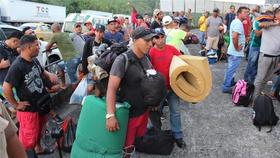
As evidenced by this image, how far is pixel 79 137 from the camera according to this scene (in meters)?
3.26

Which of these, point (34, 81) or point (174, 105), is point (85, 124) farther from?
point (174, 105)

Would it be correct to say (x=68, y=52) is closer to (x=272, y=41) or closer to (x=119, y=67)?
(x=272, y=41)

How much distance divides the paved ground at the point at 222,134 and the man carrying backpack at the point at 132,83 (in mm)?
1242

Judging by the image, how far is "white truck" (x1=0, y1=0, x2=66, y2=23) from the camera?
1039 inches

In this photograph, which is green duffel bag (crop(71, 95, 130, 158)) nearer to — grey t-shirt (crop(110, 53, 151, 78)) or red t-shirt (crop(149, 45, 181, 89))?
grey t-shirt (crop(110, 53, 151, 78))

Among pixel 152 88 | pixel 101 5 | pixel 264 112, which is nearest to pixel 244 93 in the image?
pixel 264 112

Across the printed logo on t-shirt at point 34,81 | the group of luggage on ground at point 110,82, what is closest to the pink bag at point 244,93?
the group of luggage on ground at point 110,82

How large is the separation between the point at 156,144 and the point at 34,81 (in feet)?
6.04

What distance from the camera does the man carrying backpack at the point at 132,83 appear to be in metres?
3.09

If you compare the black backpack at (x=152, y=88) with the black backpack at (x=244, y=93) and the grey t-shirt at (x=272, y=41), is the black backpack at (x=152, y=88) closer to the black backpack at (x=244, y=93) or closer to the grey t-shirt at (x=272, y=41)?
the grey t-shirt at (x=272, y=41)

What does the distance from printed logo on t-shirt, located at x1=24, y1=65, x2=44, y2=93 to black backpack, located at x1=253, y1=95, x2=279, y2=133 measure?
338cm

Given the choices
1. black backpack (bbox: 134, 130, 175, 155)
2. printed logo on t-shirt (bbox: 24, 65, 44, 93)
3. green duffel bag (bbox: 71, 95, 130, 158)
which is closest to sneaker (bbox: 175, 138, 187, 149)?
black backpack (bbox: 134, 130, 175, 155)

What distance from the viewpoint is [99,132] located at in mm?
3148

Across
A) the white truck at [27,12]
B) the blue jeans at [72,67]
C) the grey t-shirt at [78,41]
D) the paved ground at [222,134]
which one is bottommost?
the paved ground at [222,134]
